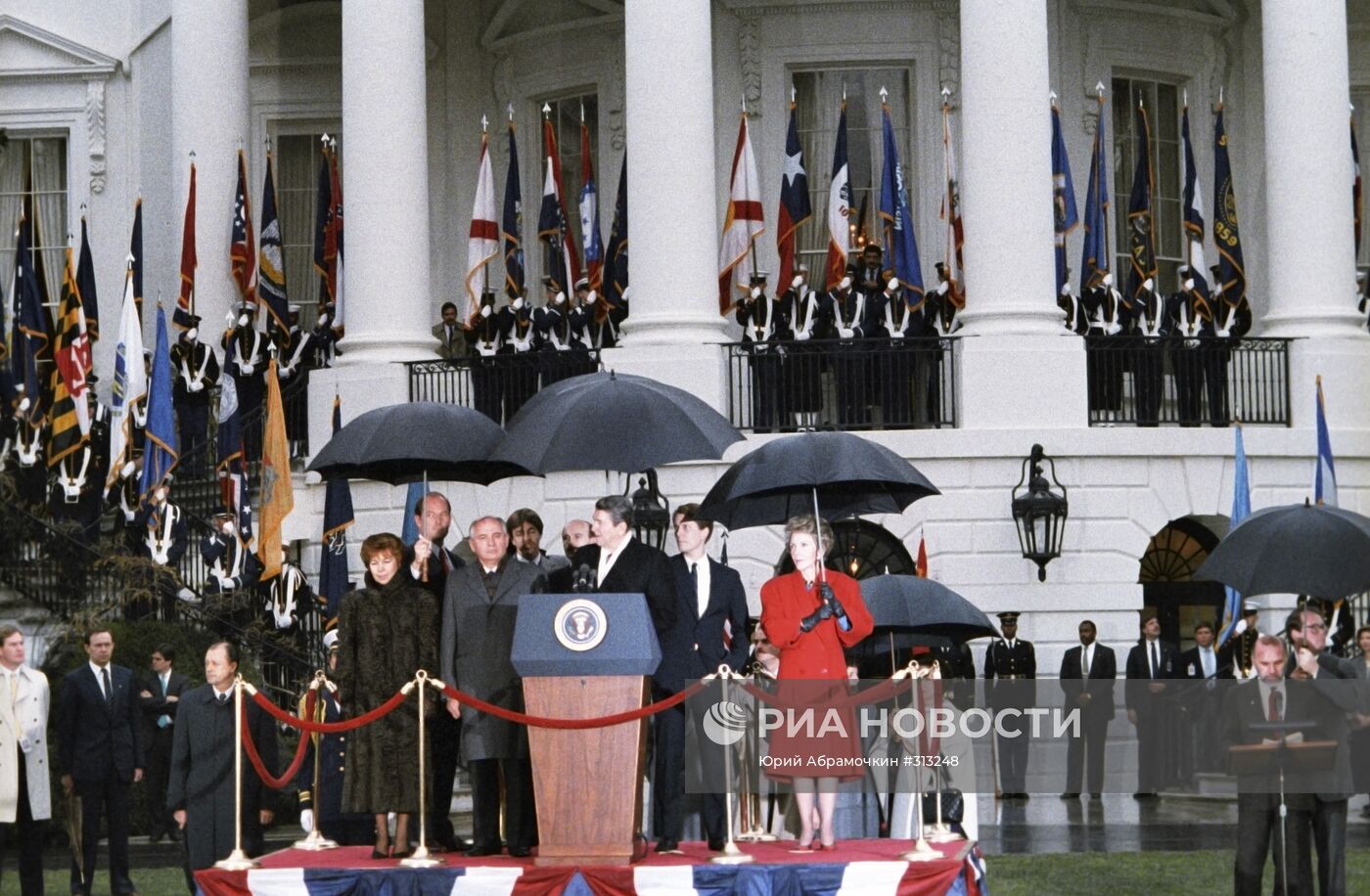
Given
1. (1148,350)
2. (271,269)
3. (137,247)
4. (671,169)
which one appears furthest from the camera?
(271,269)

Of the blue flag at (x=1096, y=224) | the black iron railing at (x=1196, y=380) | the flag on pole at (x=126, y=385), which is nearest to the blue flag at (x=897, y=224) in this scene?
the blue flag at (x=1096, y=224)

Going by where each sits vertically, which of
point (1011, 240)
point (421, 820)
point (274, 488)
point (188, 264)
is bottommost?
point (421, 820)

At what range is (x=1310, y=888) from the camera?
16391 millimetres

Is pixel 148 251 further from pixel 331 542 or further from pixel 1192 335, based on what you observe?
pixel 1192 335

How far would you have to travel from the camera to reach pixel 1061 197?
30641mm

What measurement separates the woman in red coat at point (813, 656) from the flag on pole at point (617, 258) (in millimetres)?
16718

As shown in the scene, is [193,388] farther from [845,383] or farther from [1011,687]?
[1011,687]

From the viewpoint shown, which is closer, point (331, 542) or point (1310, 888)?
point (1310, 888)

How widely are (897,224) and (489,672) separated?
16.0m

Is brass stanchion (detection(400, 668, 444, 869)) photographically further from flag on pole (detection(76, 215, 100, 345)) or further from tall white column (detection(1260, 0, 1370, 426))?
flag on pole (detection(76, 215, 100, 345))

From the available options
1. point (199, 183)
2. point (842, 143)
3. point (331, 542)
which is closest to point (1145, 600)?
point (842, 143)

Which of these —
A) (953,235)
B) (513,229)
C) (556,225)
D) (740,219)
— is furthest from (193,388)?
(953,235)

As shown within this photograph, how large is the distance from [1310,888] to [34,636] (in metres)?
14.4

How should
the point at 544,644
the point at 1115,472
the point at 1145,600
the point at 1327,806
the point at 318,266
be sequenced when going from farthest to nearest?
the point at 318,266 → the point at 1145,600 → the point at 1115,472 → the point at 1327,806 → the point at 544,644
